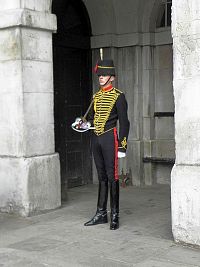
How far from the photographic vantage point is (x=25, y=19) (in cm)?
706

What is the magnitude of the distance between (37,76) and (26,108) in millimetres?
523

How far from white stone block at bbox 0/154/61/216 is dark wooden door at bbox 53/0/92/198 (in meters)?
1.71

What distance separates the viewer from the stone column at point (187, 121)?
5.38 metres

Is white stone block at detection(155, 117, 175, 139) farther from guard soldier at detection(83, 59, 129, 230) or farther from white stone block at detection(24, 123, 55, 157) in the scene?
guard soldier at detection(83, 59, 129, 230)

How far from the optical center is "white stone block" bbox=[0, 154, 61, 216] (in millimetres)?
7148

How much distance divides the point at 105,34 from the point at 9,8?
9.75 feet

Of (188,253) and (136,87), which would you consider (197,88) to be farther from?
(136,87)

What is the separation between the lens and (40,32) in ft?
24.3

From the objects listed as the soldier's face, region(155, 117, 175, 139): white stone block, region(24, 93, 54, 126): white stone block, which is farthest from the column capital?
region(155, 117, 175, 139): white stone block

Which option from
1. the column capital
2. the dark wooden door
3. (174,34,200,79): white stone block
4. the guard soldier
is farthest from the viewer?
the dark wooden door

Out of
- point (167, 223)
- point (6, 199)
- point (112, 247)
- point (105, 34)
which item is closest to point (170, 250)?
point (112, 247)

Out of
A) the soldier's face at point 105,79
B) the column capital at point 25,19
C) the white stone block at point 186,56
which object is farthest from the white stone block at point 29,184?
the white stone block at point 186,56

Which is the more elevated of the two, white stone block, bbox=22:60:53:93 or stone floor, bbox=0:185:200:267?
white stone block, bbox=22:60:53:93

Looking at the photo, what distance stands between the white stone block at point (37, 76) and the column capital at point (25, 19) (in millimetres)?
518
